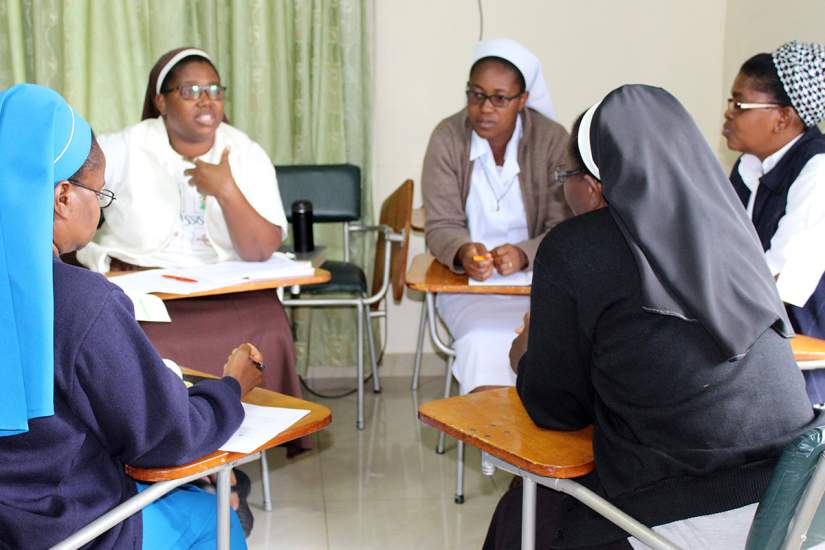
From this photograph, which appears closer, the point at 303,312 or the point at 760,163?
the point at 760,163

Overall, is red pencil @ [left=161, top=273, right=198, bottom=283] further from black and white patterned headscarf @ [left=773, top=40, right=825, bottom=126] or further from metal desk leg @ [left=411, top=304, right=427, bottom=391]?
black and white patterned headscarf @ [left=773, top=40, right=825, bottom=126]

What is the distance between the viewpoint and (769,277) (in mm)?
1608

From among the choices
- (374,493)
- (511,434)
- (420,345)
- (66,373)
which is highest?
(66,373)

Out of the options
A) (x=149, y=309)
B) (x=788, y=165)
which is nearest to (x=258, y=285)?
(x=149, y=309)

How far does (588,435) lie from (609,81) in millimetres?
3245

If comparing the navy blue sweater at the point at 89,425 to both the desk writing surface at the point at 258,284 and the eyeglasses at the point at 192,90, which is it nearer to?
the desk writing surface at the point at 258,284

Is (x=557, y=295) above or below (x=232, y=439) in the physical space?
above

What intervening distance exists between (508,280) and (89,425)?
5.89ft

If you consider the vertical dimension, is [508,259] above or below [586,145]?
below

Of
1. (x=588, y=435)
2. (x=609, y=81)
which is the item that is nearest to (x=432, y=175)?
(x=609, y=81)

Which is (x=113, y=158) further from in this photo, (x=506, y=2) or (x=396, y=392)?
(x=506, y=2)

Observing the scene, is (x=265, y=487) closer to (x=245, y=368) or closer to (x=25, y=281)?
(x=245, y=368)

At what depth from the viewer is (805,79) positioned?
2.74 meters

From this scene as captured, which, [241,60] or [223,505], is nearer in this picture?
[223,505]
